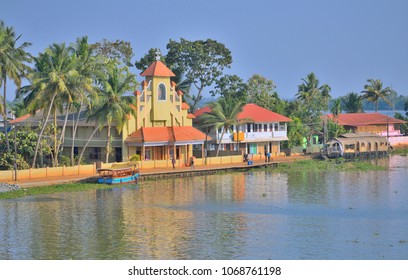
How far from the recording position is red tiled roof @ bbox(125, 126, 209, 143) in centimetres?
7294

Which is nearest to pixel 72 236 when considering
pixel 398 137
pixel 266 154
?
pixel 266 154

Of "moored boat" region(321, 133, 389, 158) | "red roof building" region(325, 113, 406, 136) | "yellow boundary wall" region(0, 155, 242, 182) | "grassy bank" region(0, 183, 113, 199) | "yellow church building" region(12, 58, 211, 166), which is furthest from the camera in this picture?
"red roof building" region(325, 113, 406, 136)

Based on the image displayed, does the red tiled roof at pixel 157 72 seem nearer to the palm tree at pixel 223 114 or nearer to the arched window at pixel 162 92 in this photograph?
the arched window at pixel 162 92

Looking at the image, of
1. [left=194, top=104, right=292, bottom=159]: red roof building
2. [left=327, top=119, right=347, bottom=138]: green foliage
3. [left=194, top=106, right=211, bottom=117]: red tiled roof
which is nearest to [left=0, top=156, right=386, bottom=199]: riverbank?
[left=194, top=104, right=292, bottom=159]: red roof building

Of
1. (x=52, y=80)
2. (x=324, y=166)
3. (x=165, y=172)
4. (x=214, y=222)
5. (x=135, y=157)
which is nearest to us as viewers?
(x=214, y=222)

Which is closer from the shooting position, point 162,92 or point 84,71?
point 84,71

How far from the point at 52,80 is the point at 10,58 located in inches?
140

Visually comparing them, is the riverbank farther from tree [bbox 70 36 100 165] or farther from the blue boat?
tree [bbox 70 36 100 165]

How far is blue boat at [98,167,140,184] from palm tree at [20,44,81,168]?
6249 mm

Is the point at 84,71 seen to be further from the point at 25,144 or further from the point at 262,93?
the point at 262,93

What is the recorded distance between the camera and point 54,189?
197 feet

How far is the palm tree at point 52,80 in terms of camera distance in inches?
2514

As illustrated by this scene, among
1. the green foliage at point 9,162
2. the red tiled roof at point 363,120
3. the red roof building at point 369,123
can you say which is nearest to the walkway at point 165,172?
the green foliage at point 9,162

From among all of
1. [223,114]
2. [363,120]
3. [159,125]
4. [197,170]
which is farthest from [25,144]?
[363,120]
